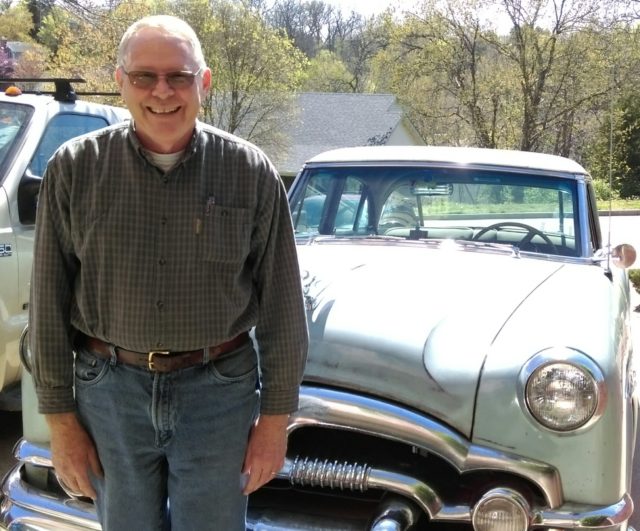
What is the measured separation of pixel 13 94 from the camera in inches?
187

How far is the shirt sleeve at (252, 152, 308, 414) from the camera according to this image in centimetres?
194

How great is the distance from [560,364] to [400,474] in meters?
0.61

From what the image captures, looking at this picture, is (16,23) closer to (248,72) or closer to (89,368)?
(248,72)

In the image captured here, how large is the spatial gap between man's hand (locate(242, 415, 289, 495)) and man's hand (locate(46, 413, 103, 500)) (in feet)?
1.29

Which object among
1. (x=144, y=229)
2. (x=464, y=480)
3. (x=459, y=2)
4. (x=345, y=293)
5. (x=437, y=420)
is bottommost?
(x=464, y=480)

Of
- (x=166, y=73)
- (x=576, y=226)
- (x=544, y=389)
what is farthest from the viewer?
(x=576, y=226)

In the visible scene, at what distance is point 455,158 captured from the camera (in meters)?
4.00

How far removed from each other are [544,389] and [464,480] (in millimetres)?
407

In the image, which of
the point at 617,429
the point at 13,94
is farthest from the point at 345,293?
the point at 13,94

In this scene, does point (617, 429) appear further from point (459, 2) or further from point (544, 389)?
point (459, 2)

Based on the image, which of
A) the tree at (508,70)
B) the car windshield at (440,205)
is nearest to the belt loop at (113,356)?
the car windshield at (440,205)

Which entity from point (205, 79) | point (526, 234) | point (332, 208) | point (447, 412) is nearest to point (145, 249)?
point (205, 79)

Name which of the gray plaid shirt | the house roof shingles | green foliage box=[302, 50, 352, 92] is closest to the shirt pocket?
the gray plaid shirt

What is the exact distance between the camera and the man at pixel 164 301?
1837mm
